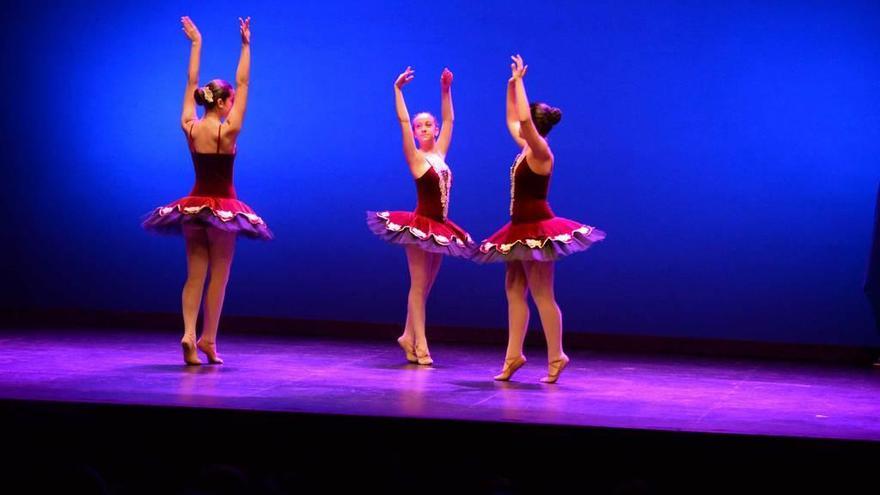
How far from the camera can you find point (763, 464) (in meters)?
4.23

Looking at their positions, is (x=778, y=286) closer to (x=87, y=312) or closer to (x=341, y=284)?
(x=341, y=284)

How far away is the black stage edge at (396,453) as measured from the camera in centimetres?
384

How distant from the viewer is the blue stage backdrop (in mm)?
7508

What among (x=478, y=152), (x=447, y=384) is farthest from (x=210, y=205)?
(x=478, y=152)

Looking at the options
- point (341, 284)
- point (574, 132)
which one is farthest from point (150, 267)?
point (574, 132)

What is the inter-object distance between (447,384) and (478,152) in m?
2.53

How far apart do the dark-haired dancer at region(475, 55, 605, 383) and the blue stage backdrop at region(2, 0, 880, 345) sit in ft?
6.01

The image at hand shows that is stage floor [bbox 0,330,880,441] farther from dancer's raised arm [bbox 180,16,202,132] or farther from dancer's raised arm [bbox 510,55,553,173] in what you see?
dancer's raised arm [bbox 180,16,202,132]

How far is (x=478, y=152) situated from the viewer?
8.00 m

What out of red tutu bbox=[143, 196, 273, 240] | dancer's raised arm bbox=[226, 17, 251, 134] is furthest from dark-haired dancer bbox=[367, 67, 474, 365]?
dancer's raised arm bbox=[226, 17, 251, 134]

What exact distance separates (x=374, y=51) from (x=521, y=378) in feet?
9.34

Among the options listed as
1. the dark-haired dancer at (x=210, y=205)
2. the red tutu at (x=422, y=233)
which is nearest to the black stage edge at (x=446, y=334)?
the red tutu at (x=422, y=233)

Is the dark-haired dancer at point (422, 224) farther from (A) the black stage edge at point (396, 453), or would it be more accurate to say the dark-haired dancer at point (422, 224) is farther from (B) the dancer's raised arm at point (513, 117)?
(A) the black stage edge at point (396, 453)

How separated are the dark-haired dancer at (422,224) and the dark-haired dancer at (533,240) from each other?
558 mm
